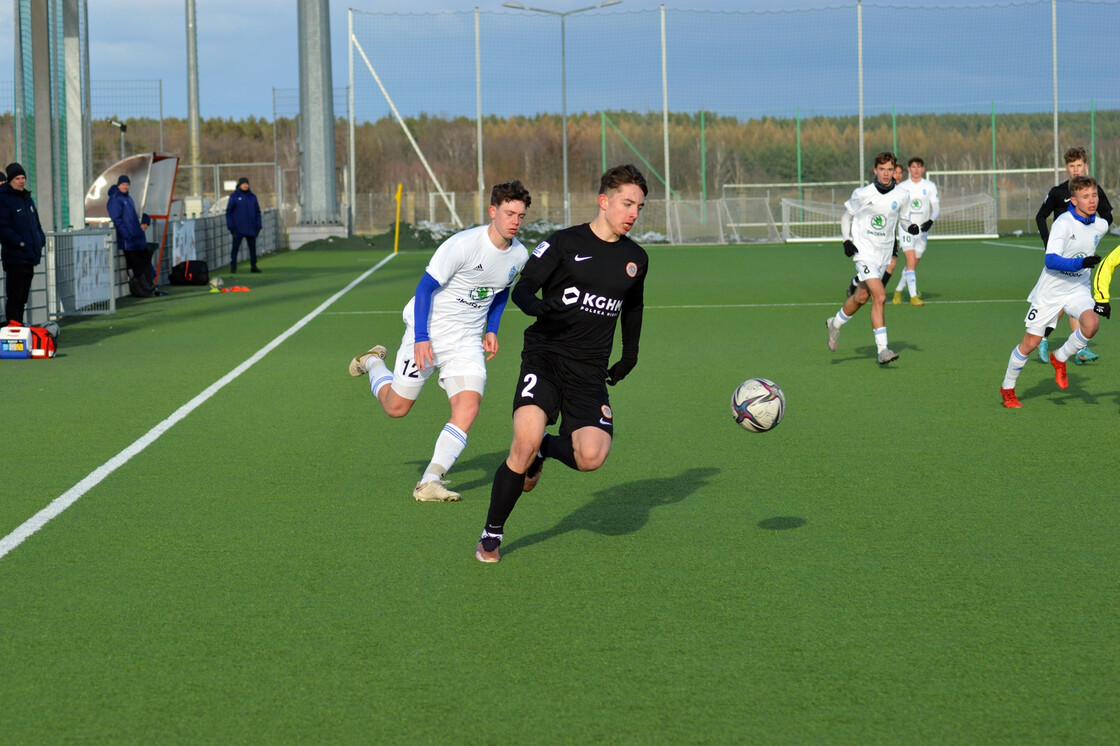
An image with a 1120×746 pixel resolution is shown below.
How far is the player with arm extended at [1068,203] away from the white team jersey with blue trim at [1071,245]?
0.37 m

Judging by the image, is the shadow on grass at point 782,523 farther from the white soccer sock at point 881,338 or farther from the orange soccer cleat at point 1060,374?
the white soccer sock at point 881,338

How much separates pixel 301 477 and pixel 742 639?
3.90 m

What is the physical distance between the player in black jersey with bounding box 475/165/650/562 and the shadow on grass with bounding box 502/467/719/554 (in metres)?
0.47

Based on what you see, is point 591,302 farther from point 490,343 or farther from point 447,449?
point 447,449

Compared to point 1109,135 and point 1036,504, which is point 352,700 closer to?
point 1036,504

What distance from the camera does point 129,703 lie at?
429 cm

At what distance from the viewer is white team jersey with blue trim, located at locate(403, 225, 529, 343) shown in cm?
710

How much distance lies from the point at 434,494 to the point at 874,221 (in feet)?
25.8

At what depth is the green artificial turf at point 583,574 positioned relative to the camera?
4211 millimetres

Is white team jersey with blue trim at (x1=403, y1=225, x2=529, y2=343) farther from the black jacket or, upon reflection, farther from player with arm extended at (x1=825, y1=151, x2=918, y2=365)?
the black jacket

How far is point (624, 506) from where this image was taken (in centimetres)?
→ 716

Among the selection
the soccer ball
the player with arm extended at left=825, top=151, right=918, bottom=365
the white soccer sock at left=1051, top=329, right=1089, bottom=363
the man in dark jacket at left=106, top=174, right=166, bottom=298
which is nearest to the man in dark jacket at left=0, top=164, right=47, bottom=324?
the man in dark jacket at left=106, top=174, right=166, bottom=298

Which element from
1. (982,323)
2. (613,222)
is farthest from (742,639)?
(982,323)

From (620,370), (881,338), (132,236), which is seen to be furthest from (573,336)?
(132,236)
